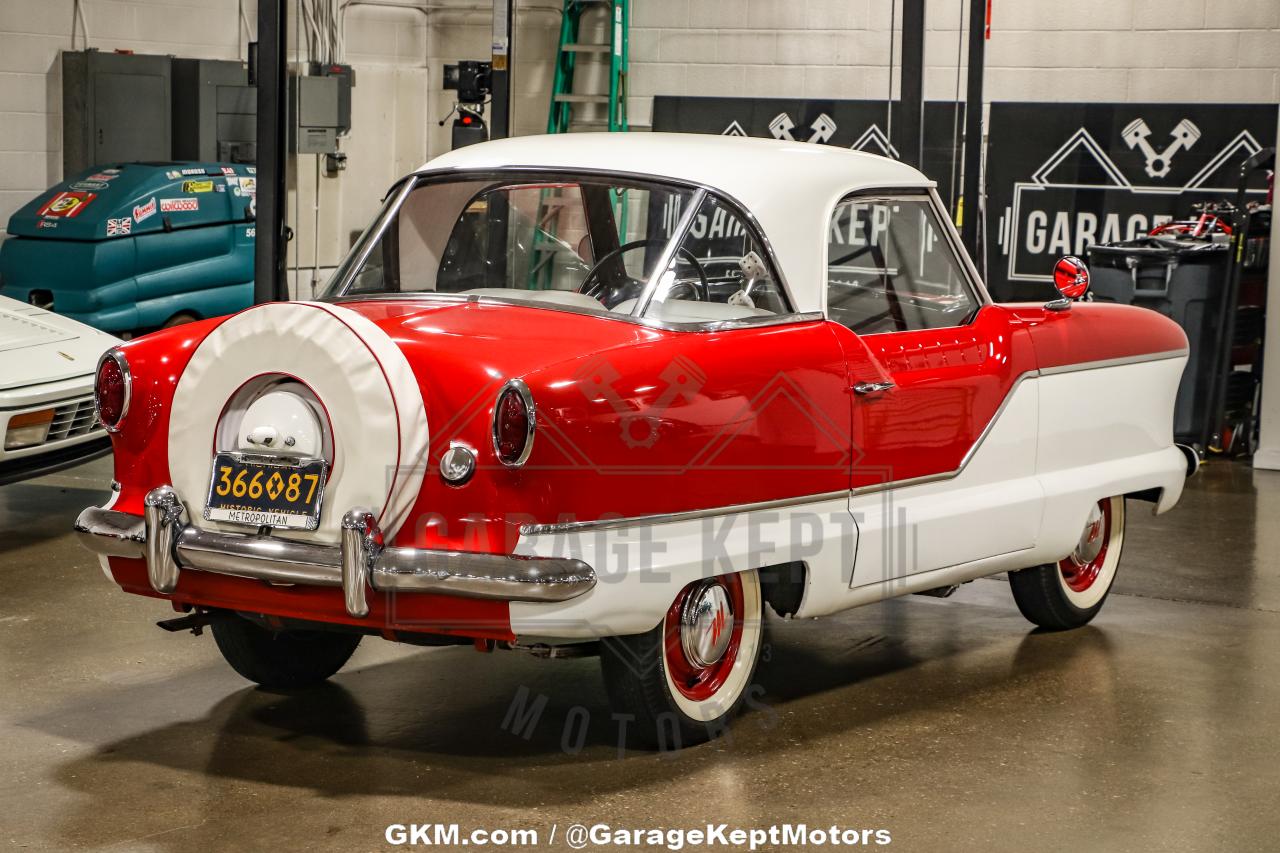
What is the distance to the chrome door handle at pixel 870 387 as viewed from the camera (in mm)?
4418

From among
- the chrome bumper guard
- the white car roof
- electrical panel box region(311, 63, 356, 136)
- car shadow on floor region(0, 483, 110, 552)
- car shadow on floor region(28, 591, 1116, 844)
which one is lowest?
car shadow on floor region(0, 483, 110, 552)

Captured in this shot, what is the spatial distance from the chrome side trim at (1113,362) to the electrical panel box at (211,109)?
9.00 meters

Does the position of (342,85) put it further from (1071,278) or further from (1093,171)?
(1071,278)

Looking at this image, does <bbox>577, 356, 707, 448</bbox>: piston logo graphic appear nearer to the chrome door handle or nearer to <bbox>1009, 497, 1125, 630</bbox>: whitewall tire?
the chrome door handle

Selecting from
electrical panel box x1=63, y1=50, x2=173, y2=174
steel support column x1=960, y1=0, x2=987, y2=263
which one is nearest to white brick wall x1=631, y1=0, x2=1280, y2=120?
steel support column x1=960, y1=0, x2=987, y2=263

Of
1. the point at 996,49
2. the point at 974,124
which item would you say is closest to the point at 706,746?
the point at 974,124

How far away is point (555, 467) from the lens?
373cm

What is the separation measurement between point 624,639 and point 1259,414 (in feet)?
22.7

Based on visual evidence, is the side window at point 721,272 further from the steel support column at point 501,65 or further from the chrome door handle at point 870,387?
the steel support column at point 501,65

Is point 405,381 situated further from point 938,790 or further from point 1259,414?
point 1259,414

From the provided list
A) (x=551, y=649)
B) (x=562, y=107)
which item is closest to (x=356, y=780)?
(x=551, y=649)

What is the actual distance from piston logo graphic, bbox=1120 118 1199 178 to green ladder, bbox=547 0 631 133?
3.89 meters

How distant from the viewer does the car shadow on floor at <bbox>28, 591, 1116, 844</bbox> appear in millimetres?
3998

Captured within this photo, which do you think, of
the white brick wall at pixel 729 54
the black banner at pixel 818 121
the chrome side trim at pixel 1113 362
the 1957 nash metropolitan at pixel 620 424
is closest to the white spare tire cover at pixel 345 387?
the 1957 nash metropolitan at pixel 620 424
